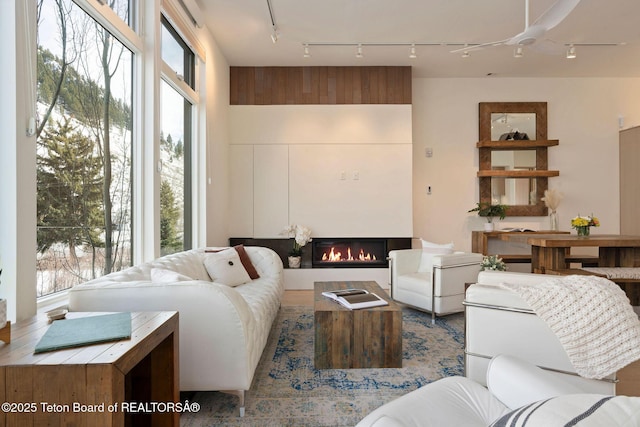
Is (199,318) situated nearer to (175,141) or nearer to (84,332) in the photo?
(84,332)

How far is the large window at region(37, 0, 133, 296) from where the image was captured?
1.91 metres

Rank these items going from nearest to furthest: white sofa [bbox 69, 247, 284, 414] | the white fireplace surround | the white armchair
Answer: white sofa [bbox 69, 247, 284, 414] → the white armchair → the white fireplace surround

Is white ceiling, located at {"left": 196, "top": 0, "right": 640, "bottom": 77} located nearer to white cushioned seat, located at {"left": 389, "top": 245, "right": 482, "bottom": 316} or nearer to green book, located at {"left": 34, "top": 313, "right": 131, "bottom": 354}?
white cushioned seat, located at {"left": 389, "top": 245, "right": 482, "bottom": 316}

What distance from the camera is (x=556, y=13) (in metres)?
2.67

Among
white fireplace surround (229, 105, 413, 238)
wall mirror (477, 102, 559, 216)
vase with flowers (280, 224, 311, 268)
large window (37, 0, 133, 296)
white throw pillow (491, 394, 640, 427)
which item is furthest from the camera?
wall mirror (477, 102, 559, 216)

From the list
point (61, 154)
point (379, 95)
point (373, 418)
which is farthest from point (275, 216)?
point (373, 418)

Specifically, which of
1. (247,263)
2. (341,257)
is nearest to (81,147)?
(247,263)

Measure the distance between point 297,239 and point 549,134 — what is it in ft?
→ 14.0

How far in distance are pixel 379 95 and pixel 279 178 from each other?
6.10 ft

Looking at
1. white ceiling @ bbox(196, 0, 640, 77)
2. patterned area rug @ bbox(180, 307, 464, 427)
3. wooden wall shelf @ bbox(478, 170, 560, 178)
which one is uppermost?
white ceiling @ bbox(196, 0, 640, 77)

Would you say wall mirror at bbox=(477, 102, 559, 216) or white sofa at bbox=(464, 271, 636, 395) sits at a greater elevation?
wall mirror at bbox=(477, 102, 559, 216)

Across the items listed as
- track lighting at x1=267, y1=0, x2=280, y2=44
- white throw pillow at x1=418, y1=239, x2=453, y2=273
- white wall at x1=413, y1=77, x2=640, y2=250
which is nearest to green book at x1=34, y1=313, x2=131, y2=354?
white throw pillow at x1=418, y1=239, x2=453, y2=273

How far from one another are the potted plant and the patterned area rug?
2.78m

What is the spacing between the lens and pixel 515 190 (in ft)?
18.6
